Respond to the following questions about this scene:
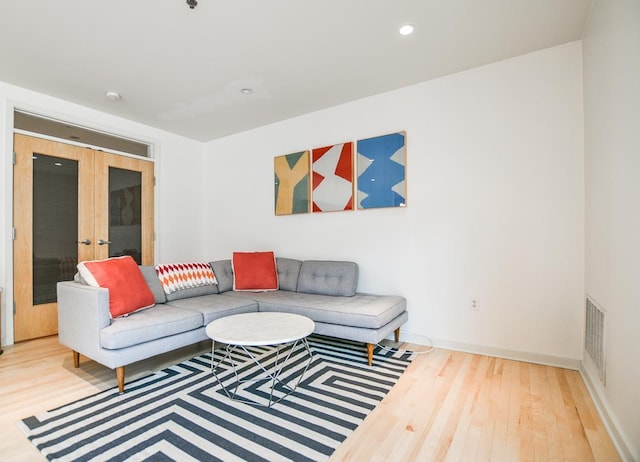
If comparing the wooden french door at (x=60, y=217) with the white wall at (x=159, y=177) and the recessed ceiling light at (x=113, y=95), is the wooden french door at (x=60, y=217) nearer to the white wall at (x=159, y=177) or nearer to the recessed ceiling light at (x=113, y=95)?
the white wall at (x=159, y=177)

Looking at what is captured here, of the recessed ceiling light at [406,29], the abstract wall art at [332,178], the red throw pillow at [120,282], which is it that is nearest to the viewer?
the recessed ceiling light at [406,29]

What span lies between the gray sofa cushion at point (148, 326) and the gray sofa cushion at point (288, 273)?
1.18 m

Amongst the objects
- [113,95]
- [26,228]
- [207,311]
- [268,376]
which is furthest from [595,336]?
[26,228]

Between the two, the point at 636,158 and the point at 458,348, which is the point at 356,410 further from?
the point at 636,158

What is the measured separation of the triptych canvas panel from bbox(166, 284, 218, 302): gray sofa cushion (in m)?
1.25

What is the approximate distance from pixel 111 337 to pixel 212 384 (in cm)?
74

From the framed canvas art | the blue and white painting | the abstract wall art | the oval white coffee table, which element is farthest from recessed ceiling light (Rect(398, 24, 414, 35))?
the oval white coffee table

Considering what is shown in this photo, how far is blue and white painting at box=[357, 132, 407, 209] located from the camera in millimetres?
3197

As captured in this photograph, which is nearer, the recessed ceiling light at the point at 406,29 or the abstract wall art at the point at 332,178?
the recessed ceiling light at the point at 406,29

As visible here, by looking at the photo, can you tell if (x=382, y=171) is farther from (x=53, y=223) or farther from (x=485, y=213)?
(x=53, y=223)

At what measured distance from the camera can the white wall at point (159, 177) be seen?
10.2ft

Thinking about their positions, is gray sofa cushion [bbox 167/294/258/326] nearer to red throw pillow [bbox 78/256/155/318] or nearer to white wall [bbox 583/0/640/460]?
red throw pillow [bbox 78/256/155/318]

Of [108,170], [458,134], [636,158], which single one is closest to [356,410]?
[636,158]

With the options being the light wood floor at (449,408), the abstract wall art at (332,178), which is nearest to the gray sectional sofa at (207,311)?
the light wood floor at (449,408)
